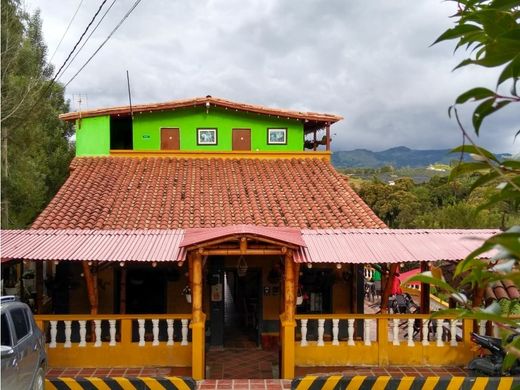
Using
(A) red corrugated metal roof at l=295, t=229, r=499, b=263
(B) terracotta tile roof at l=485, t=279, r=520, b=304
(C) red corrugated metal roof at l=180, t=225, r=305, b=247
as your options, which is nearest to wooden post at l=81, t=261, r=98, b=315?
(C) red corrugated metal roof at l=180, t=225, r=305, b=247

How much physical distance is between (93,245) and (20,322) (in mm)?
2643

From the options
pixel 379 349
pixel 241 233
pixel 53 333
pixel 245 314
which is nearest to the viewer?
pixel 241 233

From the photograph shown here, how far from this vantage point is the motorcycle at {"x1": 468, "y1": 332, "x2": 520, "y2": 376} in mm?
8508

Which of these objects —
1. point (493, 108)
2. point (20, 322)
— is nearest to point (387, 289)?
point (20, 322)

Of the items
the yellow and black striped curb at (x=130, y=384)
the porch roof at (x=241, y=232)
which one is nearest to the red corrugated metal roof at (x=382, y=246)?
the porch roof at (x=241, y=232)

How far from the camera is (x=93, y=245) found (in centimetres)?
933

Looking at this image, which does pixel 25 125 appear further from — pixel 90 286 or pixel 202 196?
pixel 90 286

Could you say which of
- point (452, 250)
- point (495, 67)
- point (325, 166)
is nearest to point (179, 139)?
point (325, 166)

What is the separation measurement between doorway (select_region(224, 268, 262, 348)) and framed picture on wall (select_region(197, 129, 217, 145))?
434 centimetres

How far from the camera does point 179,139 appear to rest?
1563 cm

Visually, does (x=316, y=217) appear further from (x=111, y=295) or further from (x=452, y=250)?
(x=111, y=295)

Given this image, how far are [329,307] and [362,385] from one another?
479cm

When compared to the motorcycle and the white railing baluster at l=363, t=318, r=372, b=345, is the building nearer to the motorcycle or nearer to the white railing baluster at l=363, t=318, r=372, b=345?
the white railing baluster at l=363, t=318, r=372, b=345

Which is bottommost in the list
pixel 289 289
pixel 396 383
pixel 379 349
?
pixel 379 349
